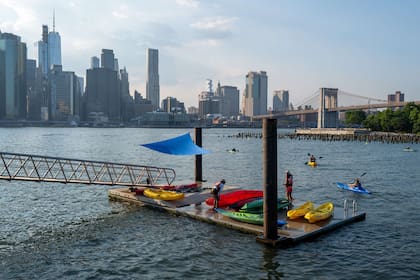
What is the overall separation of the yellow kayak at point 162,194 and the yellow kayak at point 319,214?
730cm

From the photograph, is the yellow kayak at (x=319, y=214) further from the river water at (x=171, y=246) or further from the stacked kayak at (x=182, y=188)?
the stacked kayak at (x=182, y=188)

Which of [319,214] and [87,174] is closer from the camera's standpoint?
[319,214]

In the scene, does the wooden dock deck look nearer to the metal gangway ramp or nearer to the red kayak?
the red kayak

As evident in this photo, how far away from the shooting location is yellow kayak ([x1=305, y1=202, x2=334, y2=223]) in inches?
755

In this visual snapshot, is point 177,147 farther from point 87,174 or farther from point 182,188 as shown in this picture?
point 87,174

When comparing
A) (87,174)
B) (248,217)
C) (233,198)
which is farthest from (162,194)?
(248,217)

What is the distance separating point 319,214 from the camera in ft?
64.3

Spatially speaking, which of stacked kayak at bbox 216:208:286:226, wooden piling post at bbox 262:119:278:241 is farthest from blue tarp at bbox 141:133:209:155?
wooden piling post at bbox 262:119:278:241

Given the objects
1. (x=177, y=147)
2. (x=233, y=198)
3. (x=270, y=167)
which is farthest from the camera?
(x=177, y=147)

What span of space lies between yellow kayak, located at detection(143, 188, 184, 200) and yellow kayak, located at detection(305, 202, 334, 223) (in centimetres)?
730

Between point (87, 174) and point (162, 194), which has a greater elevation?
point (87, 174)

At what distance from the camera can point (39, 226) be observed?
66.3 ft

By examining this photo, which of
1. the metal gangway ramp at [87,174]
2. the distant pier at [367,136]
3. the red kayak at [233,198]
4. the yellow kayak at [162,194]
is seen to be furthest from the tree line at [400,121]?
the yellow kayak at [162,194]

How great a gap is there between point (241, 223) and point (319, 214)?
3704 mm
